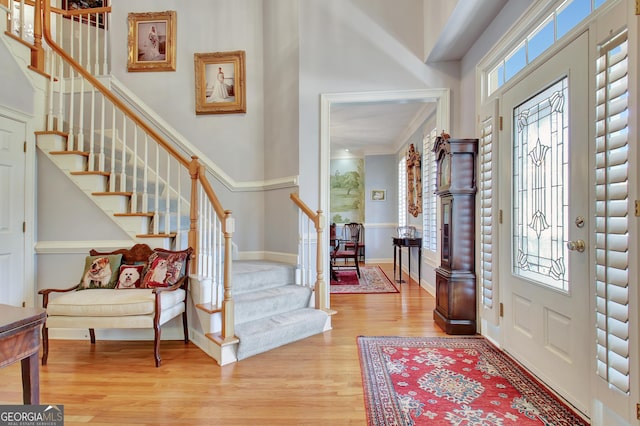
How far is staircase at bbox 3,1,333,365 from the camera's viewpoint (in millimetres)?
Result: 2547

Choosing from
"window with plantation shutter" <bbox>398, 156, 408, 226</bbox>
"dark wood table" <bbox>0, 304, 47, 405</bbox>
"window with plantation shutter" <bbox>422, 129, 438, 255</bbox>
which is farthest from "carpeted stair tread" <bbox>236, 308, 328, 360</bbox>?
"window with plantation shutter" <bbox>398, 156, 408, 226</bbox>

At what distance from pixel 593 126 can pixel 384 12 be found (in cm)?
284

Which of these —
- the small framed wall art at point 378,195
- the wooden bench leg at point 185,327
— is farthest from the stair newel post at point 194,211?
the small framed wall art at point 378,195

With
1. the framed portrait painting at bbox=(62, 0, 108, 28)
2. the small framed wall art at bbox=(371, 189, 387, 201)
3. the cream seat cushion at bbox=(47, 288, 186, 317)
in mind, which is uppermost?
the framed portrait painting at bbox=(62, 0, 108, 28)

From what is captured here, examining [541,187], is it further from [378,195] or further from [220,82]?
[378,195]

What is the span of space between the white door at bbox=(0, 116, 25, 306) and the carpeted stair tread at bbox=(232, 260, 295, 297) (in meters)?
1.98

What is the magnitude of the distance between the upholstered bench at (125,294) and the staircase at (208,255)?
0.14 metres

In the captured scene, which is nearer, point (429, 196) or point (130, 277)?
point (130, 277)

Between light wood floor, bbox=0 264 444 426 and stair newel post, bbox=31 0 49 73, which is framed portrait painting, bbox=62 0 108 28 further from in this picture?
light wood floor, bbox=0 264 444 426

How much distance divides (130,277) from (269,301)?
1.26 meters

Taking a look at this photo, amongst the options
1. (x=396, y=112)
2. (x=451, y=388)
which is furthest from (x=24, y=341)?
(x=396, y=112)

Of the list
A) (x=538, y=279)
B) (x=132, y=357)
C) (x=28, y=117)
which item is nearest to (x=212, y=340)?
(x=132, y=357)

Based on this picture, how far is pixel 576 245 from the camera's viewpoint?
1749mm

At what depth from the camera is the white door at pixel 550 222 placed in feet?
5.73
